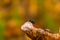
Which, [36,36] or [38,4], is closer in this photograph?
[36,36]

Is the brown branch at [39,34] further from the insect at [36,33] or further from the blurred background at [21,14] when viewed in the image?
the blurred background at [21,14]

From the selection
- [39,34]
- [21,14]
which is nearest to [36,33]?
[39,34]

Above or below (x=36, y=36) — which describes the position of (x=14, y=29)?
above

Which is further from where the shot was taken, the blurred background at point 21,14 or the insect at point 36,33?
the blurred background at point 21,14

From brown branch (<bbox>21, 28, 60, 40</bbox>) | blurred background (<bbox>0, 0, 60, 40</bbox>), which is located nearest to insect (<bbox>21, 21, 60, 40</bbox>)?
brown branch (<bbox>21, 28, 60, 40</bbox>)

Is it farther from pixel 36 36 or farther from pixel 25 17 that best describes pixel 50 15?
pixel 36 36

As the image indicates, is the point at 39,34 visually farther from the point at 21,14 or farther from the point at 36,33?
the point at 21,14

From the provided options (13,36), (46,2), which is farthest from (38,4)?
(13,36)

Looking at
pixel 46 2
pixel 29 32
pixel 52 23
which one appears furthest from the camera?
pixel 46 2

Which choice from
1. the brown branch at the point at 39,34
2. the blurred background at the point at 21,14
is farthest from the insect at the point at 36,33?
the blurred background at the point at 21,14
